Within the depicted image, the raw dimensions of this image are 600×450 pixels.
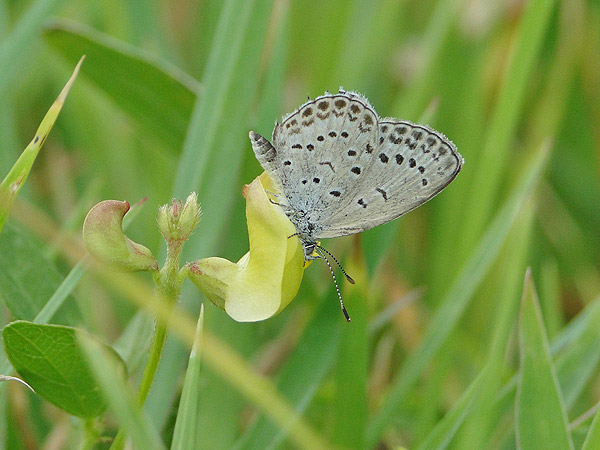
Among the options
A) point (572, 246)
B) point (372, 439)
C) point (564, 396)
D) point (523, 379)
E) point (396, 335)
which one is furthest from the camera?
point (572, 246)

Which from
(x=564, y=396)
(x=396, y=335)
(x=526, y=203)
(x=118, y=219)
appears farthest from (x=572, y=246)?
(x=118, y=219)

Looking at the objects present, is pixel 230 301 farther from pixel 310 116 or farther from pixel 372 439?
pixel 372 439

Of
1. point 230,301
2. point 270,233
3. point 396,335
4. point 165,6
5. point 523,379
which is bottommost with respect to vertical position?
point 396,335

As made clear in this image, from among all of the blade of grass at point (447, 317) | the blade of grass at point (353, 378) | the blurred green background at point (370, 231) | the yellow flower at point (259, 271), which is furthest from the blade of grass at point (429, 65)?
the yellow flower at point (259, 271)

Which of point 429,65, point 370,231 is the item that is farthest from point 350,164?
point 429,65

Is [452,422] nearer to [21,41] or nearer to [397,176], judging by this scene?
[397,176]

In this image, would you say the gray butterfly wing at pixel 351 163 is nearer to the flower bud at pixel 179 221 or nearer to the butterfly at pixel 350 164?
the butterfly at pixel 350 164
